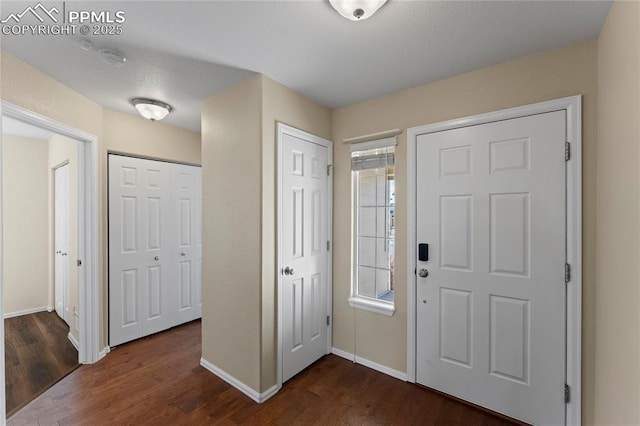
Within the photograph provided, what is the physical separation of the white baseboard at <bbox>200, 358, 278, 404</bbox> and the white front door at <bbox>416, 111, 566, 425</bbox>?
1.18 m

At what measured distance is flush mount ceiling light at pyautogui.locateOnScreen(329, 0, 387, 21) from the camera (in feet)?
4.05

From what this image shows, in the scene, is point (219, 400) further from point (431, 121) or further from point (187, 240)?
point (431, 121)

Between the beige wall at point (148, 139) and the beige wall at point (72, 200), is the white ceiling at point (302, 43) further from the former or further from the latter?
the beige wall at point (72, 200)

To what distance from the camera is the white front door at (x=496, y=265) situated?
172 cm

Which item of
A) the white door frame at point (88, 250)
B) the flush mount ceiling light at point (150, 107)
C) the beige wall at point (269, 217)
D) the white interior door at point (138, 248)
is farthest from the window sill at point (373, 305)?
the flush mount ceiling light at point (150, 107)

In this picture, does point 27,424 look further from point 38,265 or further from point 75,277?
point 38,265

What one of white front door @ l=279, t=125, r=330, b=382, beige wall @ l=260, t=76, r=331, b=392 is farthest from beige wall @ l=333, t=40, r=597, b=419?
beige wall @ l=260, t=76, r=331, b=392

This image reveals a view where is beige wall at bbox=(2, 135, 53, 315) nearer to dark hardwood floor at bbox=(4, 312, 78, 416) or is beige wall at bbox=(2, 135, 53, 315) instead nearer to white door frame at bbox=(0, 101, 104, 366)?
dark hardwood floor at bbox=(4, 312, 78, 416)

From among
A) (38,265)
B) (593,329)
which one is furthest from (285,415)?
(38,265)

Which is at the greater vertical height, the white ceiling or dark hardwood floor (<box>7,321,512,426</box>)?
the white ceiling

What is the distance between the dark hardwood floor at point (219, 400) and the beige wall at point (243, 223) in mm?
206

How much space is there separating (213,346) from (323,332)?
39.3 inches

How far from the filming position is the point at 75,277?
9.20ft

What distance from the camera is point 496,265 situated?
1.89 m
